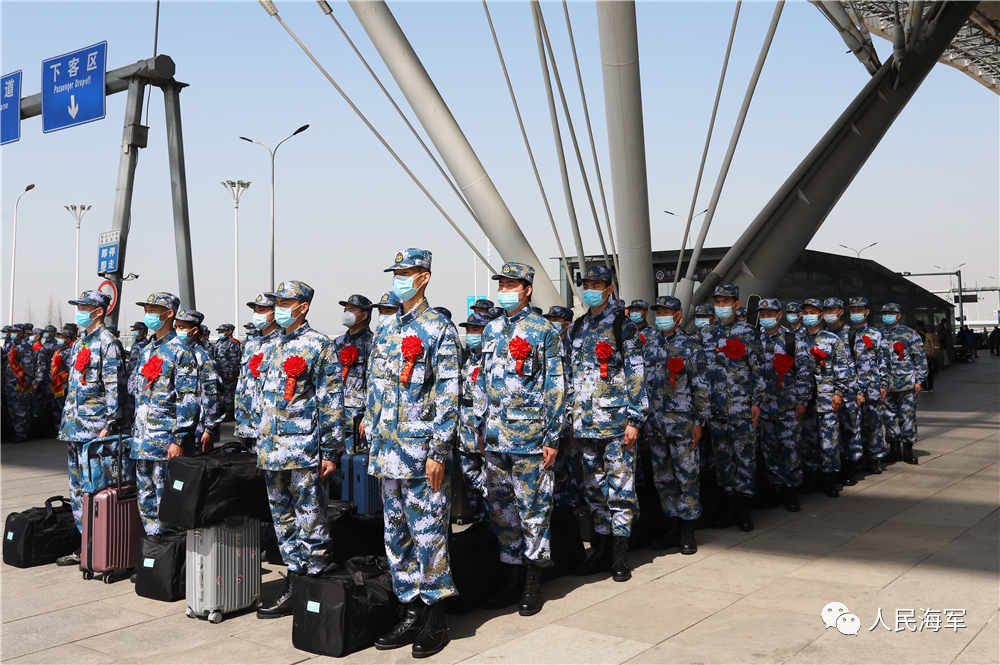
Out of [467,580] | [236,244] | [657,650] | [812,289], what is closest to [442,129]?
[467,580]

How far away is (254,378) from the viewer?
17.3ft

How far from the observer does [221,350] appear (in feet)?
50.9

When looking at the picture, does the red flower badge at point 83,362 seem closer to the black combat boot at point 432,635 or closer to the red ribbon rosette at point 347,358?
the red ribbon rosette at point 347,358

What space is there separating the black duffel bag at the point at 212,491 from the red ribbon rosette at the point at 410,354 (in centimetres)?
129

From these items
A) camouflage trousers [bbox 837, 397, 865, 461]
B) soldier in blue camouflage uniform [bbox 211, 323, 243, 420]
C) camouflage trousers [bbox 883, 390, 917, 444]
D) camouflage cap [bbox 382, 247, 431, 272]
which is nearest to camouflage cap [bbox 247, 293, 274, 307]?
camouflage cap [bbox 382, 247, 431, 272]

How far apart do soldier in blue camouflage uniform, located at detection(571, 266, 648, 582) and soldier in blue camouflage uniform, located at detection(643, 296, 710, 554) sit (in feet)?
2.26

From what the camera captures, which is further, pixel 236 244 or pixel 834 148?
pixel 236 244

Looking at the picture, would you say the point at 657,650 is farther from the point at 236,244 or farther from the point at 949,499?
the point at 236,244

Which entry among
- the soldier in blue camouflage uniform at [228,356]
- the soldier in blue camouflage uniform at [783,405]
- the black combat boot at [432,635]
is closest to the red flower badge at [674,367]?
the soldier in blue camouflage uniform at [783,405]

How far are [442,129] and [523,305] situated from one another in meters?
6.22

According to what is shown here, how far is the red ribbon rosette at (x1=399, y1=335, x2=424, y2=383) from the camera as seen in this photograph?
14.6ft

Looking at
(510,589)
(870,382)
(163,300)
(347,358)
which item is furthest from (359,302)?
(870,382)

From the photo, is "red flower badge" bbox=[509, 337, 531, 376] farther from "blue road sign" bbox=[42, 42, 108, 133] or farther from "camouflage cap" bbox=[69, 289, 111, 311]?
"blue road sign" bbox=[42, 42, 108, 133]

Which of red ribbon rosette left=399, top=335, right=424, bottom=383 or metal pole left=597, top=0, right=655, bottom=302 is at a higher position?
metal pole left=597, top=0, right=655, bottom=302
